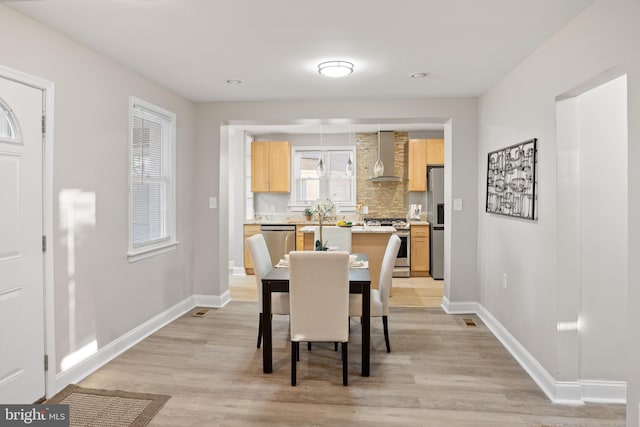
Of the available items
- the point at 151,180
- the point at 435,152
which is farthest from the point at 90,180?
the point at 435,152

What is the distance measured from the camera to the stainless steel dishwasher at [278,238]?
6840mm

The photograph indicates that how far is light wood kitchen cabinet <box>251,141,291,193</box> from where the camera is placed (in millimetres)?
7305

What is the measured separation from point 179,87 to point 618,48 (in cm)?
366

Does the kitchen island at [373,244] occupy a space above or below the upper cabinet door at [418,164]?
below

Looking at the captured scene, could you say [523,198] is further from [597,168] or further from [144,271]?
[144,271]

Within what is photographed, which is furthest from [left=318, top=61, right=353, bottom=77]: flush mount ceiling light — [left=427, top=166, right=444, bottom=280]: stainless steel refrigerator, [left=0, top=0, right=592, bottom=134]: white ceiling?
[left=427, top=166, right=444, bottom=280]: stainless steel refrigerator

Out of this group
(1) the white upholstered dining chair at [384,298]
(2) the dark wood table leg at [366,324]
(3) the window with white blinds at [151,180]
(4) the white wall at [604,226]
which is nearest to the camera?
(4) the white wall at [604,226]

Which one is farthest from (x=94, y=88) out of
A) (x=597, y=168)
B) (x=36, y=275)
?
(x=597, y=168)

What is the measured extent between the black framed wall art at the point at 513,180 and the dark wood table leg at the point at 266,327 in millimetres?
2064

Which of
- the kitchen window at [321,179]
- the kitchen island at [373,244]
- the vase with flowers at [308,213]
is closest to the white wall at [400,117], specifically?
the kitchen island at [373,244]

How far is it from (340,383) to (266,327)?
2.17ft

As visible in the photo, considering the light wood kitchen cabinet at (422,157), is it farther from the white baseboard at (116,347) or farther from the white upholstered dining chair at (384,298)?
the white baseboard at (116,347)

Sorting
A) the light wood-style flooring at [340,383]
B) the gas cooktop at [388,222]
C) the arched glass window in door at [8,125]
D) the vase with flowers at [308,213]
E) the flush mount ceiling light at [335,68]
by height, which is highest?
the flush mount ceiling light at [335,68]

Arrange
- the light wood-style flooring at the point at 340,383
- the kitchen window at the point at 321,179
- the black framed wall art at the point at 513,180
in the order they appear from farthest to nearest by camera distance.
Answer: the kitchen window at the point at 321,179
the black framed wall art at the point at 513,180
the light wood-style flooring at the point at 340,383
